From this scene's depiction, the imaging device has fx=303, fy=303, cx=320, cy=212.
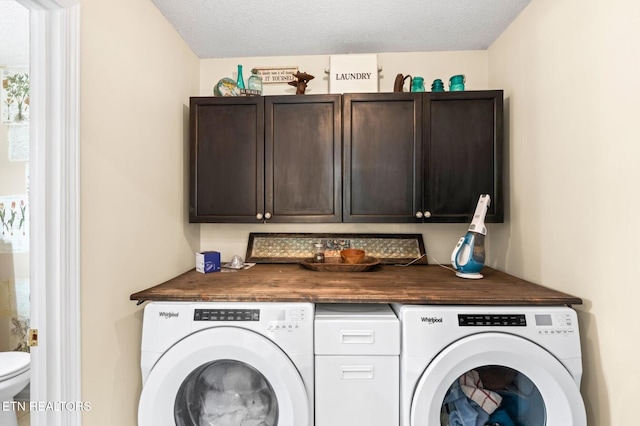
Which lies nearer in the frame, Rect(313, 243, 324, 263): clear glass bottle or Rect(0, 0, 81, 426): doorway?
Rect(0, 0, 81, 426): doorway

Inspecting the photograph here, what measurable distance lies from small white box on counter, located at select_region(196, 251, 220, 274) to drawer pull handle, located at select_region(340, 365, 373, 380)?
1.01m

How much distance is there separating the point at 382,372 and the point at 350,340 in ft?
0.62

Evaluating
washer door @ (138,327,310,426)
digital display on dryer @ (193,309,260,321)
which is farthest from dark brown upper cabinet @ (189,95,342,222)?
washer door @ (138,327,310,426)

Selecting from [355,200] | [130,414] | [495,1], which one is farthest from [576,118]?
[130,414]

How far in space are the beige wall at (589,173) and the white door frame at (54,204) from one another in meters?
2.01

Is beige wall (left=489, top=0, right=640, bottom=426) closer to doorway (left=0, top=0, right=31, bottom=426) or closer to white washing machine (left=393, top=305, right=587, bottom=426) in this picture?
white washing machine (left=393, top=305, right=587, bottom=426)

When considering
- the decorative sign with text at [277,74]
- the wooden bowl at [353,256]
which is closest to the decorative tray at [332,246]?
the wooden bowl at [353,256]

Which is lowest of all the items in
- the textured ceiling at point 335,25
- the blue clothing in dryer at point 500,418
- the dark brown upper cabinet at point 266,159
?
the blue clothing in dryer at point 500,418

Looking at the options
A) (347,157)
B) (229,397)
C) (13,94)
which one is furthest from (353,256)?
(13,94)

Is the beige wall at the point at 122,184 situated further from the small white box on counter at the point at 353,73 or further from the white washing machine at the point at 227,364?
the small white box on counter at the point at 353,73

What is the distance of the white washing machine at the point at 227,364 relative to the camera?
4.16ft

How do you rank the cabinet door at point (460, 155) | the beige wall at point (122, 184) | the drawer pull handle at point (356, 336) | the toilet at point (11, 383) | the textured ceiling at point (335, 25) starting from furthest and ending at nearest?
the cabinet door at point (460, 155) < the textured ceiling at point (335, 25) < the toilet at point (11, 383) < the drawer pull handle at point (356, 336) < the beige wall at point (122, 184)

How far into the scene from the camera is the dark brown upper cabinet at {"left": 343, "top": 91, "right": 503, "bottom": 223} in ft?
5.98

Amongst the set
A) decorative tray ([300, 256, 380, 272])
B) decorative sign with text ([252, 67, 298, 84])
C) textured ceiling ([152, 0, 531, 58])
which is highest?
textured ceiling ([152, 0, 531, 58])
